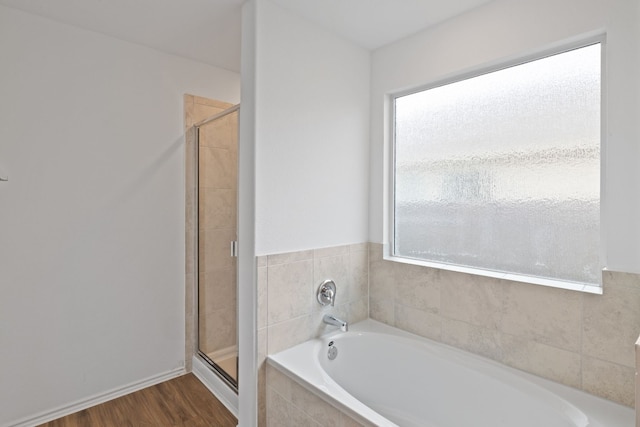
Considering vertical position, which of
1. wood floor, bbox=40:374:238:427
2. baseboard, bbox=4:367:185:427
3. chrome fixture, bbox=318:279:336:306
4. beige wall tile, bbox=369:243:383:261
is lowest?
wood floor, bbox=40:374:238:427

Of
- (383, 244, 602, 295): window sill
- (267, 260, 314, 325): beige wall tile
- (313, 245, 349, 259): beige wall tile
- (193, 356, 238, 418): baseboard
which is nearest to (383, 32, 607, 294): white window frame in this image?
(383, 244, 602, 295): window sill

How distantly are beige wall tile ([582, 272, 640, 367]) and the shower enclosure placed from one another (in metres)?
2.10

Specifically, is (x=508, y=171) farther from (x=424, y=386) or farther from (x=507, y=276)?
→ (x=424, y=386)

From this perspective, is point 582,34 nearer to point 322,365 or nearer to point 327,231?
point 327,231

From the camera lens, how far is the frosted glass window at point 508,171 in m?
1.56

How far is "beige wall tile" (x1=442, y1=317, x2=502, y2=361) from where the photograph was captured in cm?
175

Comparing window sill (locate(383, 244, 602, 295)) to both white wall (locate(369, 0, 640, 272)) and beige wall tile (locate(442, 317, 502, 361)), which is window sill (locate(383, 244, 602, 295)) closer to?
white wall (locate(369, 0, 640, 272))

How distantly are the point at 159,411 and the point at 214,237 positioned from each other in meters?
1.20

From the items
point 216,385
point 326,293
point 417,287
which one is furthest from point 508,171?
point 216,385

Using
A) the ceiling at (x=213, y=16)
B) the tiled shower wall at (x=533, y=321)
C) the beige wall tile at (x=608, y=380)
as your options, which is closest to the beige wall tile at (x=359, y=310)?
the tiled shower wall at (x=533, y=321)

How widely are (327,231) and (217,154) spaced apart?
113 cm

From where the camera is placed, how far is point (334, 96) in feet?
6.93

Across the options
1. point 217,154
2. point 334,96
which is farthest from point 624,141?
point 217,154

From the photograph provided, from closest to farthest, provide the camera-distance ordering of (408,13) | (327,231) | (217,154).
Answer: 1. (408,13)
2. (327,231)
3. (217,154)
